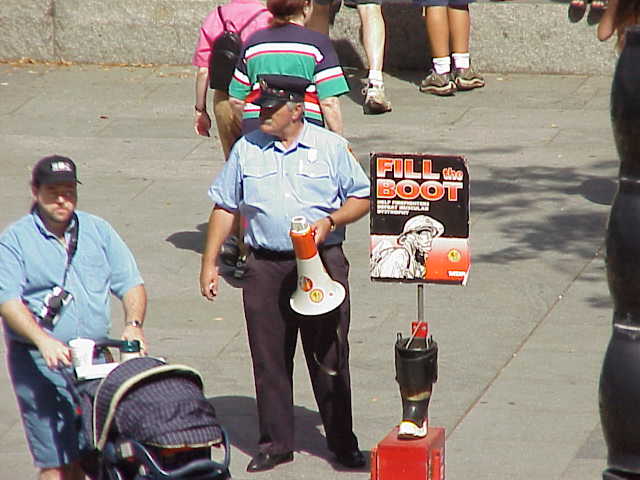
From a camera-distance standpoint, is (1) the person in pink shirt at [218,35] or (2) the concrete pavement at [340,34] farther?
(2) the concrete pavement at [340,34]

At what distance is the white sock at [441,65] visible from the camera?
583 inches

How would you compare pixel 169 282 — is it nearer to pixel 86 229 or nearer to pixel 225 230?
pixel 225 230

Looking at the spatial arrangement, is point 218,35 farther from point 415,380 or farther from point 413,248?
point 415,380

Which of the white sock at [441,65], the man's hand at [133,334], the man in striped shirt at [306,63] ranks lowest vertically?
the white sock at [441,65]

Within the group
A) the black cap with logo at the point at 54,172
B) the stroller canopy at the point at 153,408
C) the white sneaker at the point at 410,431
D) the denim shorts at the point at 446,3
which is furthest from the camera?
the denim shorts at the point at 446,3

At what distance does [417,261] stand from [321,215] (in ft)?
2.80

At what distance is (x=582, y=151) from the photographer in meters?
13.1

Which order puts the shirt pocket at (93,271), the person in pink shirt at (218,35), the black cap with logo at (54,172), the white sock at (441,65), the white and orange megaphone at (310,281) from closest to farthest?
the black cap with logo at (54,172) → the shirt pocket at (93,271) → the white and orange megaphone at (310,281) → the person in pink shirt at (218,35) → the white sock at (441,65)

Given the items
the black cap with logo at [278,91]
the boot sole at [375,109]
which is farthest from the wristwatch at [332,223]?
the boot sole at [375,109]

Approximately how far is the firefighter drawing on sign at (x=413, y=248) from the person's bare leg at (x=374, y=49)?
744 cm

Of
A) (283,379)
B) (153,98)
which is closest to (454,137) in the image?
(153,98)

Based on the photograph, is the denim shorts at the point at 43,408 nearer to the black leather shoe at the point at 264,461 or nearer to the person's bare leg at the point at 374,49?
the black leather shoe at the point at 264,461

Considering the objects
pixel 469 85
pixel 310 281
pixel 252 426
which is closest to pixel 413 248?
pixel 310 281

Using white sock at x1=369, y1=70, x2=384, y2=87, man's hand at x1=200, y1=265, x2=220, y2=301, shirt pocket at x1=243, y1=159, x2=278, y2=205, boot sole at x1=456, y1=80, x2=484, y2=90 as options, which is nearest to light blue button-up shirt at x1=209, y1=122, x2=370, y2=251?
shirt pocket at x1=243, y1=159, x2=278, y2=205
